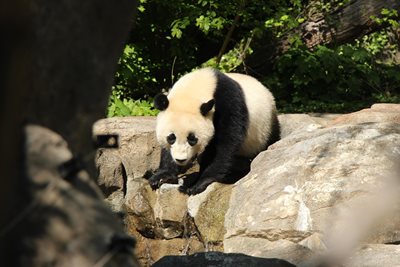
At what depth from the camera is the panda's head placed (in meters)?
7.55

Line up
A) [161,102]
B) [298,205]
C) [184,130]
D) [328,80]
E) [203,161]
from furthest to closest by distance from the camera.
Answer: [328,80] < [203,161] < [161,102] < [184,130] < [298,205]

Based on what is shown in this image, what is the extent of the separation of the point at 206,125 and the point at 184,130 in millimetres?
244

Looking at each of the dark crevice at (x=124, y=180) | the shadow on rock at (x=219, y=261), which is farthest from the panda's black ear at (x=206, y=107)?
the shadow on rock at (x=219, y=261)

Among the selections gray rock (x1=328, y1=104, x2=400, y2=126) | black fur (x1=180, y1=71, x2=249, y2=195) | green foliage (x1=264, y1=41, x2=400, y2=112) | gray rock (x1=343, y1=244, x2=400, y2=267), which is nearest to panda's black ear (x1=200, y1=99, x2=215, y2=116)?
black fur (x1=180, y1=71, x2=249, y2=195)

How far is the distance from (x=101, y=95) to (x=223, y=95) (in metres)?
5.34

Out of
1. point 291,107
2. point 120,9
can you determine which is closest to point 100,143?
point 120,9

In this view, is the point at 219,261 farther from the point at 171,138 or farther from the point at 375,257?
the point at 171,138

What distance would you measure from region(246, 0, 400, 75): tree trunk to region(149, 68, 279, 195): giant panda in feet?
12.4

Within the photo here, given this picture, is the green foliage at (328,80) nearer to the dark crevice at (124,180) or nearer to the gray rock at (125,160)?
the gray rock at (125,160)

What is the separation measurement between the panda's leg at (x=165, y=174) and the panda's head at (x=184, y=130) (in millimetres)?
374

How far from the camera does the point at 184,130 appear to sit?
24.8ft

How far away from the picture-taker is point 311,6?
1225cm

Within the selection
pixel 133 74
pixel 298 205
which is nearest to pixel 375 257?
pixel 298 205

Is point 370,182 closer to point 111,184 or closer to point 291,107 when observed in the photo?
point 111,184
